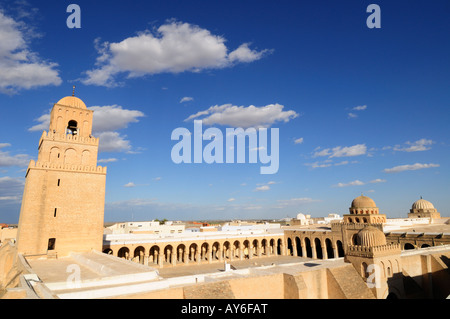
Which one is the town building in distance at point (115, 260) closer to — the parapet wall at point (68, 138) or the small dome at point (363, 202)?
the parapet wall at point (68, 138)

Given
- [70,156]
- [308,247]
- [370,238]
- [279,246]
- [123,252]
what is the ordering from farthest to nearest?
[279,246]
[308,247]
[123,252]
[70,156]
[370,238]

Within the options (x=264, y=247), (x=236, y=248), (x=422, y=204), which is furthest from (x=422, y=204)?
(x=236, y=248)

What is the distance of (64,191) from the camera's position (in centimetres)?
2289

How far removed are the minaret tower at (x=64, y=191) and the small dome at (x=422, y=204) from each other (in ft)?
180

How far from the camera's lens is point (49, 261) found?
66.1 feet

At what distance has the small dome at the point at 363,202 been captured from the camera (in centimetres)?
3753

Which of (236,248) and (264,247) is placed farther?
(264,247)

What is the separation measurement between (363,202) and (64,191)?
3438 cm

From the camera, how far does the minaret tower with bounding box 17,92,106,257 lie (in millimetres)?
21406

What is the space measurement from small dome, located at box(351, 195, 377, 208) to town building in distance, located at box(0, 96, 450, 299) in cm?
384

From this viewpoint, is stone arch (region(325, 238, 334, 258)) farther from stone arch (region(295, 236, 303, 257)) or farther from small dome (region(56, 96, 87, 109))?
small dome (region(56, 96, 87, 109))

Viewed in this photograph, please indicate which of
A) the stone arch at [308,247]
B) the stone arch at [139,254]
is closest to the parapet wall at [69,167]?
the stone arch at [139,254]

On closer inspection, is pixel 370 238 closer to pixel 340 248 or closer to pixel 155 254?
pixel 340 248

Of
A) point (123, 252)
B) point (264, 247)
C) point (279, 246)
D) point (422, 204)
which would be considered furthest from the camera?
point (422, 204)
